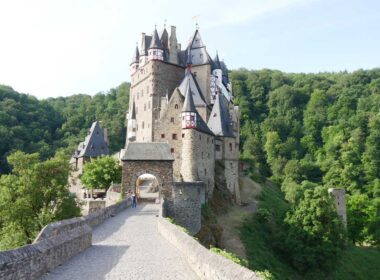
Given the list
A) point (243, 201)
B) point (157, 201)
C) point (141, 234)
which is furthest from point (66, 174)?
point (243, 201)

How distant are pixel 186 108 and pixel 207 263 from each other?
3312 centimetres

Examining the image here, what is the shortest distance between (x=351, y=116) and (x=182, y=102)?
6442cm

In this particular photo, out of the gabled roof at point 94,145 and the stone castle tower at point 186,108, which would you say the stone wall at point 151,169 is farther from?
the gabled roof at point 94,145

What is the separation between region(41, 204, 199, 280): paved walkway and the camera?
11586 millimetres

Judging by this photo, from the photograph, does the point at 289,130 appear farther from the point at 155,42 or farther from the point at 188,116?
the point at 188,116

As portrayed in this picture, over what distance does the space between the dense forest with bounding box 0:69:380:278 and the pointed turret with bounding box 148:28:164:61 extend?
894 inches

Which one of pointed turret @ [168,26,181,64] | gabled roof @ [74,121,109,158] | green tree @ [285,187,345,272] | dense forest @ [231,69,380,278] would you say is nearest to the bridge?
green tree @ [285,187,345,272]

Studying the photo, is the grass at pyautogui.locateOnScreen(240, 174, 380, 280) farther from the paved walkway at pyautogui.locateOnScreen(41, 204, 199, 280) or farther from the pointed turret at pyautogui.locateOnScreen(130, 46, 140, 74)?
the pointed turret at pyautogui.locateOnScreen(130, 46, 140, 74)

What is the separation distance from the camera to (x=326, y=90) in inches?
4596

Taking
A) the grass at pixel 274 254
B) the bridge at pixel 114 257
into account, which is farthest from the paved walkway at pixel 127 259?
the grass at pixel 274 254

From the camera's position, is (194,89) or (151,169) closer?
(151,169)

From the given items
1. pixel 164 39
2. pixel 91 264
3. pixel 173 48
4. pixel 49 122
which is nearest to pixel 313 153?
pixel 173 48

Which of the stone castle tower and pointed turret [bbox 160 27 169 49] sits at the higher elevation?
pointed turret [bbox 160 27 169 49]

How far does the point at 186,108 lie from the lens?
43.0 metres
